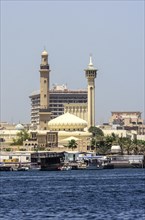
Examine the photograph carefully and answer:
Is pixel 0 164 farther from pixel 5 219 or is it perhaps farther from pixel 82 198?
pixel 5 219

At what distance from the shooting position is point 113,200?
89438 millimetres

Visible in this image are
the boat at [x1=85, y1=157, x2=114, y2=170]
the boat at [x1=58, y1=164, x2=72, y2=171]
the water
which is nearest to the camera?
the water

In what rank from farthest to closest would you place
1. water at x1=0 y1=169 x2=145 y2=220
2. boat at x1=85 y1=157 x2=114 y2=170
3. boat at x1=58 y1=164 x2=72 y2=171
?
boat at x1=85 y1=157 x2=114 y2=170, boat at x1=58 y1=164 x2=72 y2=171, water at x1=0 y1=169 x2=145 y2=220

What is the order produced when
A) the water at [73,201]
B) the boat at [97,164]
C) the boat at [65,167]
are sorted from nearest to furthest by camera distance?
the water at [73,201] < the boat at [65,167] < the boat at [97,164]

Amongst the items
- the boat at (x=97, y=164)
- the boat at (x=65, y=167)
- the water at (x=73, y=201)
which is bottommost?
the water at (x=73, y=201)

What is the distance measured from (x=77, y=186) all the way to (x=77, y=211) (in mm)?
36630

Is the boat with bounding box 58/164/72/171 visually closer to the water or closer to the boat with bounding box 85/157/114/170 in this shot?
the boat with bounding box 85/157/114/170

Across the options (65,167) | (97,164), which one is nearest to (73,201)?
(65,167)

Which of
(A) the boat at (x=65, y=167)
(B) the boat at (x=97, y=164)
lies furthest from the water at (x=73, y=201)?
(B) the boat at (x=97, y=164)

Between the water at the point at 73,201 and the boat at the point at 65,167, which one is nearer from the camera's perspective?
the water at the point at 73,201

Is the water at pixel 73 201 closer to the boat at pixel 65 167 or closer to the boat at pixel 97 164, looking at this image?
the boat at pixel 65 167

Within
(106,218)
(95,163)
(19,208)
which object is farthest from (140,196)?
(95,163)

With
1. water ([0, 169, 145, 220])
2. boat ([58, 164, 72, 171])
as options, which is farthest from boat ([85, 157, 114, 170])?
water ([0, 169, 145, 220])

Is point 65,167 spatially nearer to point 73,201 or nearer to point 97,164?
point 97,164
